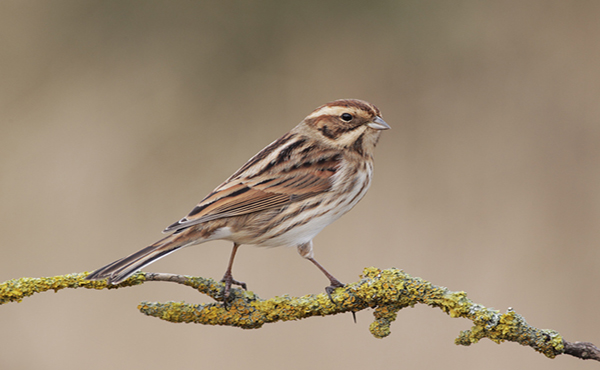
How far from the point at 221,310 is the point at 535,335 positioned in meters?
1.02

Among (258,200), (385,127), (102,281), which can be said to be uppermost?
(385,127)

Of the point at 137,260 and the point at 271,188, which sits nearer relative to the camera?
the point at 137,260

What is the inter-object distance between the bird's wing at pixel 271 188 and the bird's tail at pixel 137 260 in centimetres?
23

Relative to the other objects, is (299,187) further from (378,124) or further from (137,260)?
(137,260)

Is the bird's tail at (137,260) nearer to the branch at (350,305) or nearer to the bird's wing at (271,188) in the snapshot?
the branch at (350,305)

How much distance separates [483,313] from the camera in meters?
1.79

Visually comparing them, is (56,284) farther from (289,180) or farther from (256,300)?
(289,180)

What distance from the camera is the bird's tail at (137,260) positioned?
6.41 ft

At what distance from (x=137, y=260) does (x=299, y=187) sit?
0.99m

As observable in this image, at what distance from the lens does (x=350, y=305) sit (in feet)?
6.44

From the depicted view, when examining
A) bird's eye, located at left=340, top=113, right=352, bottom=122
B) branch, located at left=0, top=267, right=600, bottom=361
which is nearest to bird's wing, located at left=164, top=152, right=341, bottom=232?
bird's eye, located at left=340, top=113, right=352, bottom=122

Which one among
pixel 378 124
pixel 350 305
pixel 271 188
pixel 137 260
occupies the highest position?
pixel 378 124

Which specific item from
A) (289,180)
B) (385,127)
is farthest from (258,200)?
(385,127)

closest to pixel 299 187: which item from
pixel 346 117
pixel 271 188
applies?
pixel 271 188
